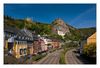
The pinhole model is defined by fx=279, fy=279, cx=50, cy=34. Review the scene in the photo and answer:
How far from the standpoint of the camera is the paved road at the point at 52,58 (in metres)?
5.42

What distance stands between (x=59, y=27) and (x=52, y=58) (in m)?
0.65

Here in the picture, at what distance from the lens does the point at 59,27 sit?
18.6ft

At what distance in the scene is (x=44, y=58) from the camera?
218 inches

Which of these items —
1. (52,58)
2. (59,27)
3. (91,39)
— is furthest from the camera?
(59,27)

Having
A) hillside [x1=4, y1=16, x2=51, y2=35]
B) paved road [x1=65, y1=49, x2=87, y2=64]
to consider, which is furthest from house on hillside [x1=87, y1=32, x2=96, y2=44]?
hillside [x1=4, y1=16, x2=51, y2=35]

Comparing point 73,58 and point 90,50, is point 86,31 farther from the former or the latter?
point 73,58

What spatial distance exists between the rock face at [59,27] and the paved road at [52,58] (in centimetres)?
40

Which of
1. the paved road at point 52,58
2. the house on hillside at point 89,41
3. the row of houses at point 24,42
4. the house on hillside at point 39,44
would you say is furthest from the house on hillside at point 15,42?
the house on hillside at point 89,41

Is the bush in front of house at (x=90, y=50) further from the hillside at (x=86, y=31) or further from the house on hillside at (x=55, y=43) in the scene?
the house on hillside at (x=55, y=43)

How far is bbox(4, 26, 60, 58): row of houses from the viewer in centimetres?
539

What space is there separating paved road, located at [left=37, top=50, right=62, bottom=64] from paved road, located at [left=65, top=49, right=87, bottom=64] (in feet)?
0.59

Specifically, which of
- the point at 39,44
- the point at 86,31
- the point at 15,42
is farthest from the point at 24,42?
the point at 86,31

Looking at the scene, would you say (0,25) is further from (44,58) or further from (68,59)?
(68,59)

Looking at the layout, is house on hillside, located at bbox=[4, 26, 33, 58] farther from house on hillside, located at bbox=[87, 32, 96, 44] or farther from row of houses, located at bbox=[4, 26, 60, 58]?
house on hillside, located at bbox=[87, 32, 96, 44]
